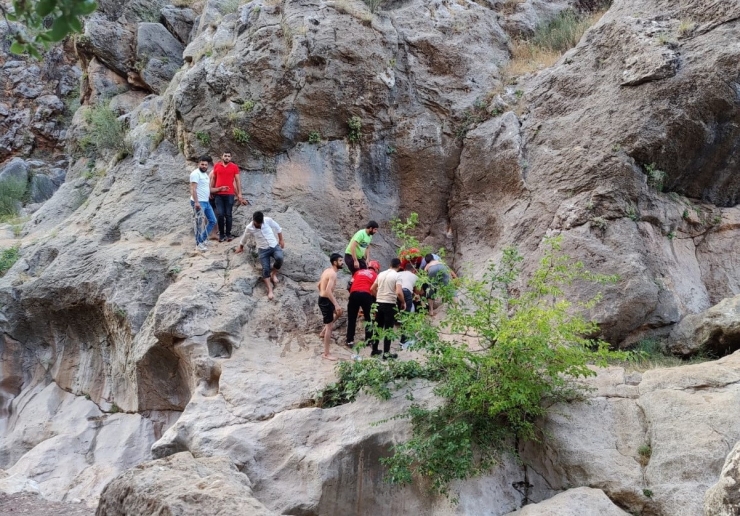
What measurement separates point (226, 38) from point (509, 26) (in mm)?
6711

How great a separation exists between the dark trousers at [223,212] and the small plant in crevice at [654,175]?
22.8ft

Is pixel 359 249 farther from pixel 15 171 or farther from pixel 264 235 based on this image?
pixel 15 171

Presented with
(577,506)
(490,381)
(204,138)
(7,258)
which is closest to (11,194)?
(7,258)

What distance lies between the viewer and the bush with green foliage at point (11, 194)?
1965cm

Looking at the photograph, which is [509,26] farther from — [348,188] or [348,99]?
[348,188]

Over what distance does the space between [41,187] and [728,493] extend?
2286 centimetres

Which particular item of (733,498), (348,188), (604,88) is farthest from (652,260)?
(733,498)

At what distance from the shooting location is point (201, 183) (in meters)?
10.5

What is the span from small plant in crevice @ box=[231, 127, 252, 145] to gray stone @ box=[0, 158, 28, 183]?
13.1 metres

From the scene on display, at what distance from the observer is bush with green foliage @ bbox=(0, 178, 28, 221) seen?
64.5 ft

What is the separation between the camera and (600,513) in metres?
6.24

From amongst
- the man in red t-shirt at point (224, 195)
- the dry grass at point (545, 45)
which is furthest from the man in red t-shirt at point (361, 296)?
the dry grass at point (545, 45)

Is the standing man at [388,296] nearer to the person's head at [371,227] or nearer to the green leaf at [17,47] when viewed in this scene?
the person's head at [371,227]

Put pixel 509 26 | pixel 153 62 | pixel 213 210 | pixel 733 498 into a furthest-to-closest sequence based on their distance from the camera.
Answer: pixel 153 62 → pixel 509 26 → pixel 213 210 → pixel 733 498
